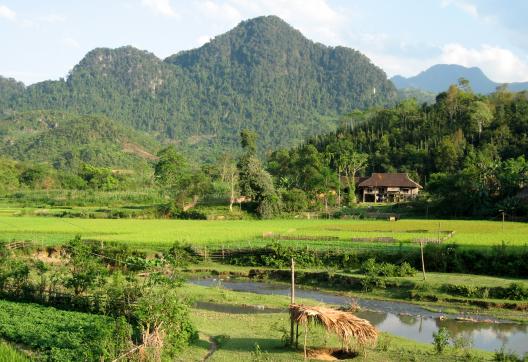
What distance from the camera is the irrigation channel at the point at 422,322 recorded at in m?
20.2

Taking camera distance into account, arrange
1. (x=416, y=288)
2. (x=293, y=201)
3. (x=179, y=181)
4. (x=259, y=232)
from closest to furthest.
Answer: (x=416, y=288) < (x=259, y=232) < (x=293, y=201) < (x=179, y=181)

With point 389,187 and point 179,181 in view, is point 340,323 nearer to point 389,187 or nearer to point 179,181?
point 179,181

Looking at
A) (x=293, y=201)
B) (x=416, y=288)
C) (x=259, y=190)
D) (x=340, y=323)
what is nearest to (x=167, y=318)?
(x=340, y=323)

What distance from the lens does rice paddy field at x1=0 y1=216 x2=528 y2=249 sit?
36781 mm

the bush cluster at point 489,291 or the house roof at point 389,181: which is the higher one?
the house roof at point 389,181

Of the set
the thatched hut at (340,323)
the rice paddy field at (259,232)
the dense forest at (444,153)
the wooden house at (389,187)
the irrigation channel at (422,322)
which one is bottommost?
the irrigation channel at (422,322)

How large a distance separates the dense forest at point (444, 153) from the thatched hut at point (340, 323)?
137ft

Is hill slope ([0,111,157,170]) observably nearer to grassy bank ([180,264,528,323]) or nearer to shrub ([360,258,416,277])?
grassy bank ([180,264,528,323])

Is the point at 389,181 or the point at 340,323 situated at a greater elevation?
the point at 389,181

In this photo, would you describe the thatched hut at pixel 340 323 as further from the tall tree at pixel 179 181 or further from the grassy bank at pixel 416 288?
the tall tree at pixel 179 181

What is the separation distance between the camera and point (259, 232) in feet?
141

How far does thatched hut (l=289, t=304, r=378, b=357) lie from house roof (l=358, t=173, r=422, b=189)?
63.7 m

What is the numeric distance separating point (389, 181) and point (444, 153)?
10.6m

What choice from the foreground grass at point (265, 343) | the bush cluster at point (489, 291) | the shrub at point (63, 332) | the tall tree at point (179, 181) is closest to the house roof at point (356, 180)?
the tall tree at point (179, 181)
